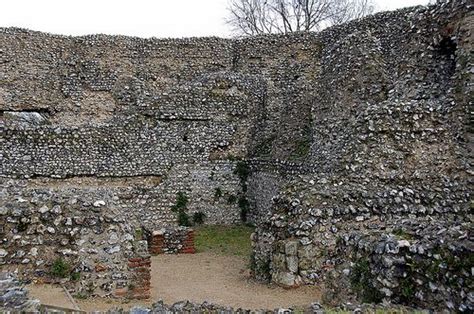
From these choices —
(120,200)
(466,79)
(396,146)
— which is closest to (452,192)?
(396,146)

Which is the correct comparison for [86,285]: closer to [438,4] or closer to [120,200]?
[120,200]

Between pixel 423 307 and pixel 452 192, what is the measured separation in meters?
6.03

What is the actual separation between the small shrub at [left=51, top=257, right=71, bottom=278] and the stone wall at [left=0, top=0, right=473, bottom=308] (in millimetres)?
105

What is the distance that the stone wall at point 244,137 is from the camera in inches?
380

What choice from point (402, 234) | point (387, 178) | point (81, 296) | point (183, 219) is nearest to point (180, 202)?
point (183, 219)

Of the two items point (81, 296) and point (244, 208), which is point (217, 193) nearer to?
point (244, 208)

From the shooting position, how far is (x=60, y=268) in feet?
29.0

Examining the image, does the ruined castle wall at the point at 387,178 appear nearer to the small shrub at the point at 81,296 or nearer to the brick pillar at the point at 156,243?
the small shrub at the point at 81,296

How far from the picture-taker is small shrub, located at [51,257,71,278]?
8.81 meters

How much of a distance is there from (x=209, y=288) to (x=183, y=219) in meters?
7.48

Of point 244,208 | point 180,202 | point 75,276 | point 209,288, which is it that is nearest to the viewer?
point 75,276

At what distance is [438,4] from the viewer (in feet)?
48.5

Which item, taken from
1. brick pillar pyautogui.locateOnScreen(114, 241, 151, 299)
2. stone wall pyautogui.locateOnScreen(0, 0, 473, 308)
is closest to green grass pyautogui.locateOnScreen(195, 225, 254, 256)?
stone wall pyautogui.locateOnScreen(0, 0, 473, 308)

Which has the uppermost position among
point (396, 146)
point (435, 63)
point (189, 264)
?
point (435, 63)
